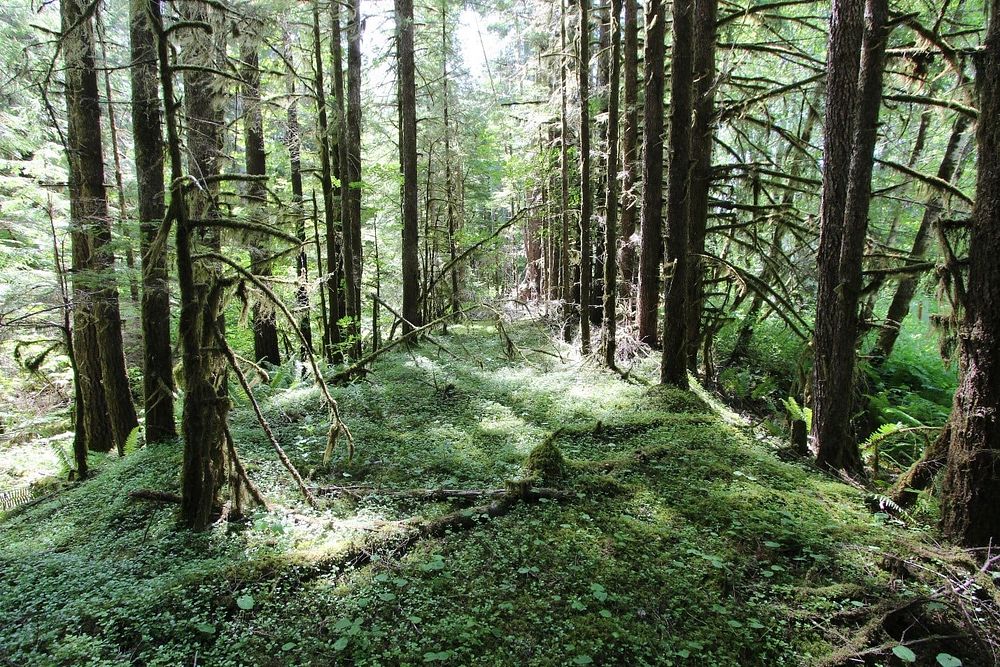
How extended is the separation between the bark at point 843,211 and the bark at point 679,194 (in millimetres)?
2103

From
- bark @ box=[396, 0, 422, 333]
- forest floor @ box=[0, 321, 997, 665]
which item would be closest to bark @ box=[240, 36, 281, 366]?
bark @ box=[396, 0, 422, 333]

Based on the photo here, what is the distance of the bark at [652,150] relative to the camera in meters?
8.84

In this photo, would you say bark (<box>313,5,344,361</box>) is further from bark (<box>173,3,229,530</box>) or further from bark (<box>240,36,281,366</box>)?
bark (<box>173,3,229,530</box>)

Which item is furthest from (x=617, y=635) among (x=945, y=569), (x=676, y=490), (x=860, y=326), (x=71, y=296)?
(x=71, y=296)

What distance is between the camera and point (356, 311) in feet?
37.1

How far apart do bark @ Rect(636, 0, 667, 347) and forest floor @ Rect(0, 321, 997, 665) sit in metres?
4.27

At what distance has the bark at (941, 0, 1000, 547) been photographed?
13.3 feet

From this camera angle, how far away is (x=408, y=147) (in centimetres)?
1298

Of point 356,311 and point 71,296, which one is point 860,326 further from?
point 71,296

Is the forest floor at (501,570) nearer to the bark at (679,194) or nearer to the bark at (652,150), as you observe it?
the bark at (679,194)

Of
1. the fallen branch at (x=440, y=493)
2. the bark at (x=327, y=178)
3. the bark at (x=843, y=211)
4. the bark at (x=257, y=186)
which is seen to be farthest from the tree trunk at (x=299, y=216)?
the bark at (x=843, y=211)

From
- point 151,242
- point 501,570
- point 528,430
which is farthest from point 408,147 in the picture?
point 501,570

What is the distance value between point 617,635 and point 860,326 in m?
5.06

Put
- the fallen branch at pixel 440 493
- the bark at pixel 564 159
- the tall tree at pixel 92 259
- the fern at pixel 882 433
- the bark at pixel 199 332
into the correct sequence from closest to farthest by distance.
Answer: the bark at pixel 199 332 → the fallen branch at pixel 440 493 → the fern at pixel 882 433 → the tall tree at pixel 92 259 → the bark at pixel 564 159
